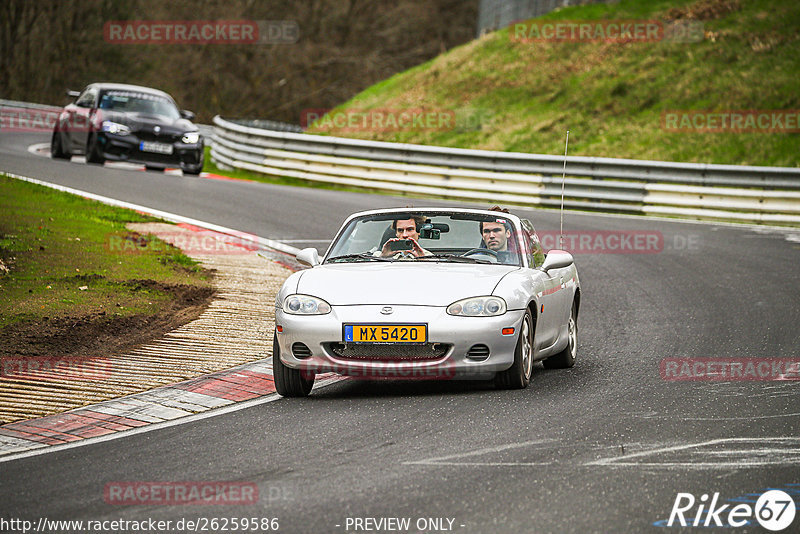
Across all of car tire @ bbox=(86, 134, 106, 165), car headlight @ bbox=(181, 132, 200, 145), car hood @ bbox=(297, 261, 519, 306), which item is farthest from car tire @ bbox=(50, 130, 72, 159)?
car hood @ bbox=(297, 261, 519, 306)

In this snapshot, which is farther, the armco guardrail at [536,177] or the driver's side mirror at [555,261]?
the armco guardrail at [536,177]

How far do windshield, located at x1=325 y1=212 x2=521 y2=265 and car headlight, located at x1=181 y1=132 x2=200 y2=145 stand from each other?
15.5 m

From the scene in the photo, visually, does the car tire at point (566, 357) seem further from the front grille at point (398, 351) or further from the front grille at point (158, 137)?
the front grille at point (158, 137)

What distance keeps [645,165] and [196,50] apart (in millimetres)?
40494

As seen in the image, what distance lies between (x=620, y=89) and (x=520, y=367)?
24.6m

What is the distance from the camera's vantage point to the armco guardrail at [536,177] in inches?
860

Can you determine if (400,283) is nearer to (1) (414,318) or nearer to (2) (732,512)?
(1) (414,318)

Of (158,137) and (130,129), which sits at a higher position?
(130,129)

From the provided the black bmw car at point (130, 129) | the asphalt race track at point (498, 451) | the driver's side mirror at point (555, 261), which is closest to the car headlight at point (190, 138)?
the black bmw car at point (130, 129)

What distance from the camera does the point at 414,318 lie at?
26.1 feet

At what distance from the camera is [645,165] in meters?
23.1

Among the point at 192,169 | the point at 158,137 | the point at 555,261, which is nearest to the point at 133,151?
the point at 158,137

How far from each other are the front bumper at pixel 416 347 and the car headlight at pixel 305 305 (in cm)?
6

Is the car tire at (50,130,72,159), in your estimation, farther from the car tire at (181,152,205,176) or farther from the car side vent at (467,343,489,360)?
the car side vent at (467,343,489,360)
